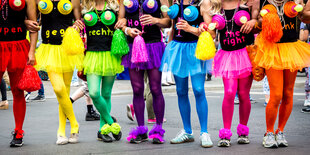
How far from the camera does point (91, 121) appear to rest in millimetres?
9055

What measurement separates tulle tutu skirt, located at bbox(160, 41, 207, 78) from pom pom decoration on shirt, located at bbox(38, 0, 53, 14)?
1.61 meters

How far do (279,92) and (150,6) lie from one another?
1.92 meters

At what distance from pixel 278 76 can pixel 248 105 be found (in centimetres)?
56

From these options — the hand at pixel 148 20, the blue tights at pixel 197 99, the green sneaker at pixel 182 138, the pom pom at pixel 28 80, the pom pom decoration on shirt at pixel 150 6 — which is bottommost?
the green sneaker at pixel 182 138

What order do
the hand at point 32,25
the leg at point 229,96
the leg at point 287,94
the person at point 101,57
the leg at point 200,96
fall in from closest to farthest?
the leg at point 287,94, the leg at point 229,96, the leg at point 200,96, the hand at point 32,25, the person at point 101,57

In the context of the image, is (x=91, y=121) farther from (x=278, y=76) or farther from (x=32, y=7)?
(x=278, y=76)

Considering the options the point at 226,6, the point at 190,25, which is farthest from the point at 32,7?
the point at 226,6

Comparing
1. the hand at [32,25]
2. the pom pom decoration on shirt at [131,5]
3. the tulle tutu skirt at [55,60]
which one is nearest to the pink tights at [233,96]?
the pom pom decoration on shirt at [131,5]

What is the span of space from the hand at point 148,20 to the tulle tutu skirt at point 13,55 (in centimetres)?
157

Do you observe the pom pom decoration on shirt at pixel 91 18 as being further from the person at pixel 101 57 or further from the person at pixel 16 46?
the person at pixel 16 46

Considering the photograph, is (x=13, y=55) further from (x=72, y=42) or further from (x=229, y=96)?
(x=229, y=96)

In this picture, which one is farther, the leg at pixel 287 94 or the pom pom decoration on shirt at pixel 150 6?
the pom pom decoration on shirt at pixel 150 6

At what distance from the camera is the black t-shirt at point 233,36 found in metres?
6.12

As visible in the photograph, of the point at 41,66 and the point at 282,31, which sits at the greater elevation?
the point at 282,31
